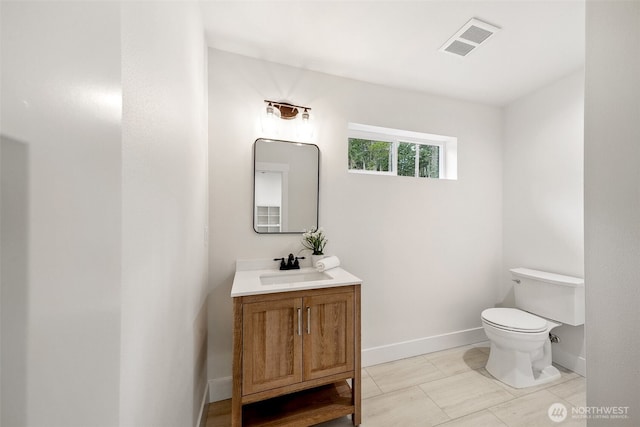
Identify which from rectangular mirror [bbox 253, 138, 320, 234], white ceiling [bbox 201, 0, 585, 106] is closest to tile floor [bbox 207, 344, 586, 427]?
rectangular mirror [bbox 253, 138, 320, 234]

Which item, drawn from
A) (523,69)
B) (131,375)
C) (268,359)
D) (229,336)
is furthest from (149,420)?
(523,69)

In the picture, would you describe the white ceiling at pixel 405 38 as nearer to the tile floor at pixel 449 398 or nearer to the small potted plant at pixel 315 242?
the small potted plant at pixel 315 242

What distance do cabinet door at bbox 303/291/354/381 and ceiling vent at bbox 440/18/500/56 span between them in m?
1.85

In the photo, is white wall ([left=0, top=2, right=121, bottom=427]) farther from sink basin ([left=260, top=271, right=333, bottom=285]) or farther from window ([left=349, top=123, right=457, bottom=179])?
window ([left=349, top=123, right=457, bottom=179])

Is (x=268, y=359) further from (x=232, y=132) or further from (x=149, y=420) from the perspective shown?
(x=232, y=132)

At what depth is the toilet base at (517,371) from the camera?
188cm

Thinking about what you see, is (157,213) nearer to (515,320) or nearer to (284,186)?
(284,186)

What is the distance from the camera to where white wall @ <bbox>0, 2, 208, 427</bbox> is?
24 cm

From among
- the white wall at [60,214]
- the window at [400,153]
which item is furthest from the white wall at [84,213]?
the window at [400,153]

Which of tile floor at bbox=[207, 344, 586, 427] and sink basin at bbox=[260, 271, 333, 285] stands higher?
sink basin at bbox=[260, 271, 333, 285]

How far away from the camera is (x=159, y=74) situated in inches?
28.0

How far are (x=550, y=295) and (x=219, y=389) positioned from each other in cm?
267

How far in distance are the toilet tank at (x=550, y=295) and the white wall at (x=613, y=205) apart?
1445 mm

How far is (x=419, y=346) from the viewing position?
2.29 metres
